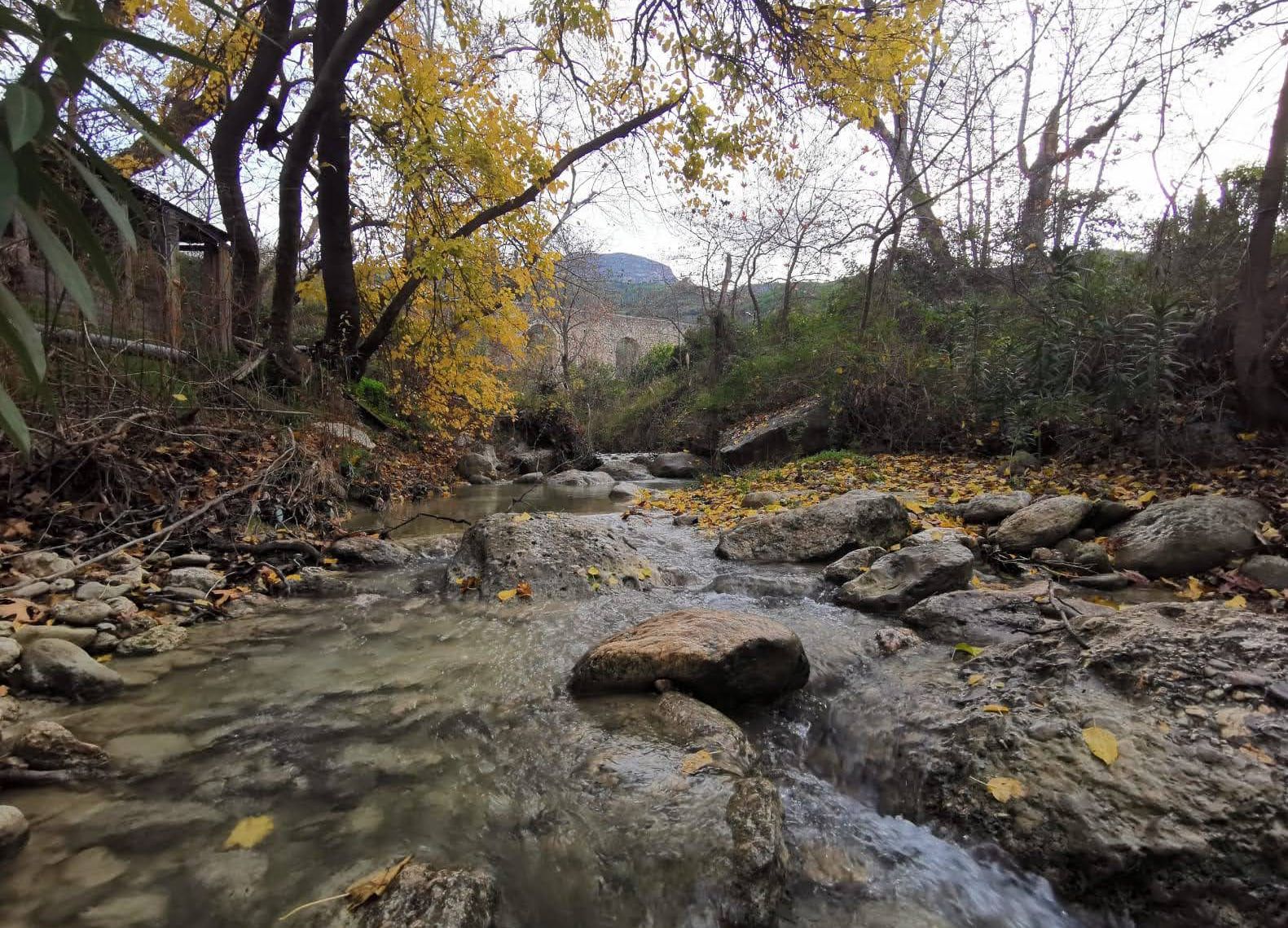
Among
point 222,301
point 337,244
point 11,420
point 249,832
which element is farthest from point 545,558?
point 337,244

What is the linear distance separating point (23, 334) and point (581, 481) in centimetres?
885

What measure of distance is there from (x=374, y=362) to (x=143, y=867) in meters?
8.45

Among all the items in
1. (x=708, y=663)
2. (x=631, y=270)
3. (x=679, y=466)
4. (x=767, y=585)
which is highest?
(x=631, y=270)

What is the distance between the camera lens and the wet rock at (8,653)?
1.90 m

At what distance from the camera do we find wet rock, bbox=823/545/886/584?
3.59 metres

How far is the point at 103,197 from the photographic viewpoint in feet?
2.59

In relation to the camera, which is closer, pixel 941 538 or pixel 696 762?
pixel 696 762

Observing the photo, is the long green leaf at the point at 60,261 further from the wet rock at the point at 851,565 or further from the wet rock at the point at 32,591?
the wet rock at the point at 851,565

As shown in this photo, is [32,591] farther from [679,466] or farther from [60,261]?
[679,466]

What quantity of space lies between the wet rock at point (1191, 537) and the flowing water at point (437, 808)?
1921 millimetres

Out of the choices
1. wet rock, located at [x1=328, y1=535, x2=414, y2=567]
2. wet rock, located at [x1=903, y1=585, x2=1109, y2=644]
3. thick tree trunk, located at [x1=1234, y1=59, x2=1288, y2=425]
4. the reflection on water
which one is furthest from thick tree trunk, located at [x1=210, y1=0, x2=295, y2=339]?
thick tree trunk, located at [x1=1234, y1=59, x2=1288, y2=425]

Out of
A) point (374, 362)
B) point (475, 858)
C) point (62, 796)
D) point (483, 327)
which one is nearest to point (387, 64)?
point (483, 327)

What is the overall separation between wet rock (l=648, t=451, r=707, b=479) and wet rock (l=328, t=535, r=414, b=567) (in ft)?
22.9

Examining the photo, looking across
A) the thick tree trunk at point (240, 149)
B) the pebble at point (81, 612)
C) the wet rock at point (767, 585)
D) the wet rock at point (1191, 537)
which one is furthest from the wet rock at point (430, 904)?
the thick tree trunk at point (240, 149)
